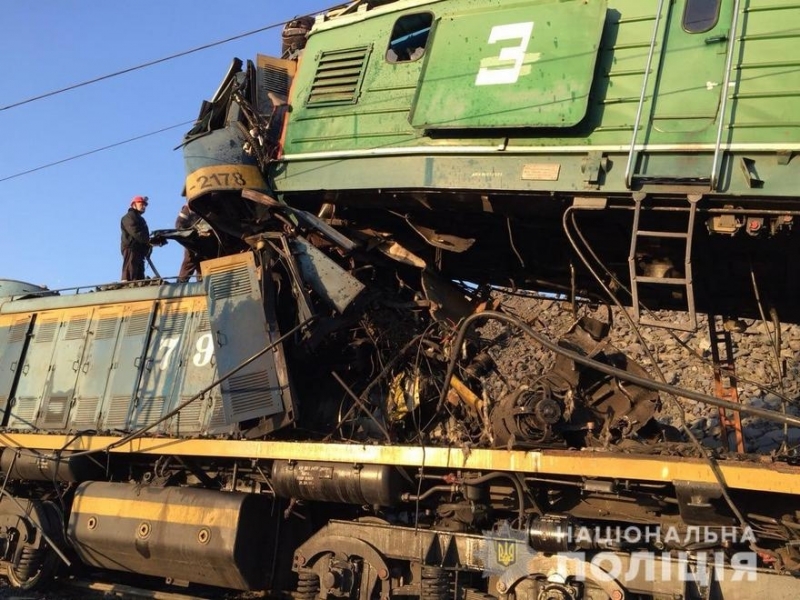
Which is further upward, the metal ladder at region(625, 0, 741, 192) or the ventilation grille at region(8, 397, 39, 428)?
the metal ladder at region(625, 0, 741, 192)

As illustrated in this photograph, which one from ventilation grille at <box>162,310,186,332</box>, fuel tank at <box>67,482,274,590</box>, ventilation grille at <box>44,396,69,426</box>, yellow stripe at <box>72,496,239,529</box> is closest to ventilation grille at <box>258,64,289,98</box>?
ventilation grille at <box>162,310,186,332</box>

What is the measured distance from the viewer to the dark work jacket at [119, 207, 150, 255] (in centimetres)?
1121

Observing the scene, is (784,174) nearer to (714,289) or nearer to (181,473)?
(714,289)

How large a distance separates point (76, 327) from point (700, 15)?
871 centimetres

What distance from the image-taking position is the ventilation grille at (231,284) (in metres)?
7.70

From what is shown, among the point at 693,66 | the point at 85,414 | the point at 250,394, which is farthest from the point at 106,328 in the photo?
the point at 693,66

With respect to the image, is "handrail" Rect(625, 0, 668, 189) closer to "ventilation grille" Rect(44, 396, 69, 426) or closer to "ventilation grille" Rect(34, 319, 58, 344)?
"ventilation grille" Rect(44, 396, 69, 426)

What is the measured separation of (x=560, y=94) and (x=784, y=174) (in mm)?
1763

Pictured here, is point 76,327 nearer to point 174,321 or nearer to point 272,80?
point 174,321

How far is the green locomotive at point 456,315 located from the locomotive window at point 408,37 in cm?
3

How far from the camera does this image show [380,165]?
6750 mm

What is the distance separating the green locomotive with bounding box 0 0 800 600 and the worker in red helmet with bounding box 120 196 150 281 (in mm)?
2107

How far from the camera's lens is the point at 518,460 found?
227 inches

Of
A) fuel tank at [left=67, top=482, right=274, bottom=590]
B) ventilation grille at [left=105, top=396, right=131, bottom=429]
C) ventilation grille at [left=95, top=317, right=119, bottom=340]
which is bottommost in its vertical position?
fuel tank at [left=67, top=482, right=274, bottom=590]
